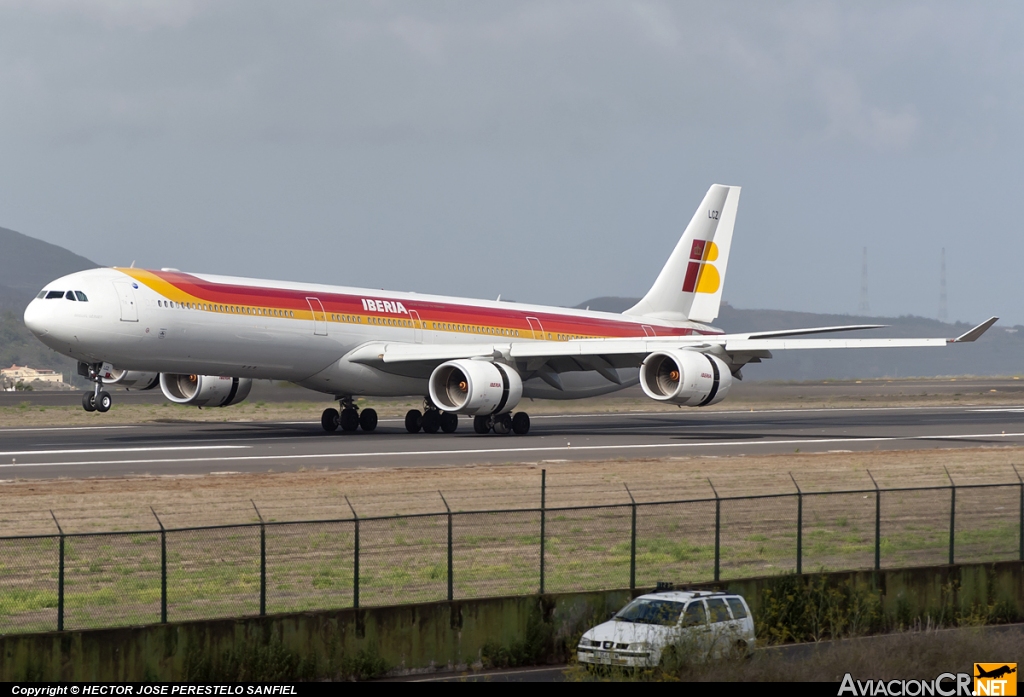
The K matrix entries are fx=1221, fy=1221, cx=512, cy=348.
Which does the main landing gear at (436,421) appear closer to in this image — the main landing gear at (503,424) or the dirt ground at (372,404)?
the main landing gear at (503,424)

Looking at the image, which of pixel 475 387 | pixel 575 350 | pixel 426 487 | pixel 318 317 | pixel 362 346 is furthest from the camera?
pixel 575 350

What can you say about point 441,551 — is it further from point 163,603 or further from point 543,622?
point 163,603

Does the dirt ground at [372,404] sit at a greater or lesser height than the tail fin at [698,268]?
lesser

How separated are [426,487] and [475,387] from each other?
13.3m

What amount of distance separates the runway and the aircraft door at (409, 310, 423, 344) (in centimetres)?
353

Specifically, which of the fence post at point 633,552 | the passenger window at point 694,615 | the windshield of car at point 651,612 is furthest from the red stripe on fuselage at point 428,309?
the passenger window at point 694,615

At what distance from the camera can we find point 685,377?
138ft

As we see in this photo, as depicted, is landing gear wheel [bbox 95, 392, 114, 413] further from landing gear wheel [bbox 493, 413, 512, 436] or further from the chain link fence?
the chain link fence

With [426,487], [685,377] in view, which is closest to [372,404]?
[685,377]

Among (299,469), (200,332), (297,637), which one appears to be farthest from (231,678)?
(200,332)

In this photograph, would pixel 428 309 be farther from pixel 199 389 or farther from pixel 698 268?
pixel 698 268

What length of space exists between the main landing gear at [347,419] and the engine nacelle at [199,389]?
3288 mm

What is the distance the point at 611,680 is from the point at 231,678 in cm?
466

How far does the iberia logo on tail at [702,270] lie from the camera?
5675 cm
